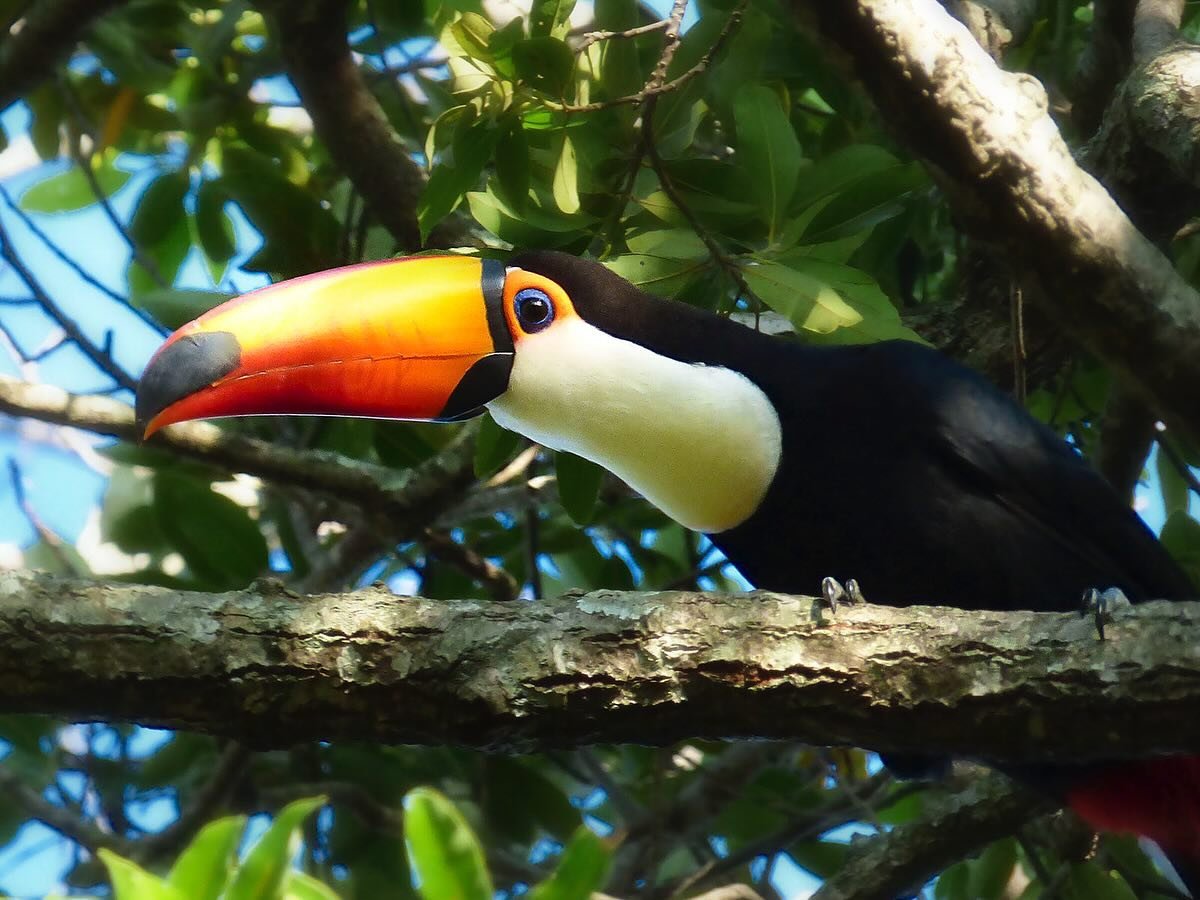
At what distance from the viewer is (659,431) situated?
328 cm

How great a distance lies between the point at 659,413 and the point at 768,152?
619 millimetres

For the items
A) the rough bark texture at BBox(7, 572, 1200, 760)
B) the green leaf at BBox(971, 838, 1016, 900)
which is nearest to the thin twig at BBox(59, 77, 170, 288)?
the rough bark texture at BBox(7, 572, 1200, 760)

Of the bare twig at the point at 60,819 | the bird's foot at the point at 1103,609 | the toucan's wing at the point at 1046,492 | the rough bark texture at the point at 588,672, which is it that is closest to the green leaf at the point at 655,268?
the toucan's wing at the point at 1046,492

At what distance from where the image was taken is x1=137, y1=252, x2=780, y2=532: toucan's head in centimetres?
323

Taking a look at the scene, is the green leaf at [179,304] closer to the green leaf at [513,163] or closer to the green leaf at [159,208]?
the green leaf at [513,163]

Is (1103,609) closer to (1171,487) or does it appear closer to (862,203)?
(862,203)

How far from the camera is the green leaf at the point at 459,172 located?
3.12 metres

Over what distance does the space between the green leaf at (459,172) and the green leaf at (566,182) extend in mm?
167

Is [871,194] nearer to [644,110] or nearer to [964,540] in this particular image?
[644,110]

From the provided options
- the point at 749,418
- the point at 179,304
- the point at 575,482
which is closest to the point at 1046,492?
the point at 749,418

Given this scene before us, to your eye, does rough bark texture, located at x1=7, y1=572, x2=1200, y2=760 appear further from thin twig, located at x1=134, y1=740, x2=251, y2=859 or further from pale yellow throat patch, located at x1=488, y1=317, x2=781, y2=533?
thin twig, located at x1=134, y1=740, x2=251, y2=859

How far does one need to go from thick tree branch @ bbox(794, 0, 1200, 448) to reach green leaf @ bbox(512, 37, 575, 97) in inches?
26.2

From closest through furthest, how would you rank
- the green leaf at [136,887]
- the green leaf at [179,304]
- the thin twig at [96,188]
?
the green leaf at [136,887] → the green leaf at [179,304] → the thin twig at [96,188]

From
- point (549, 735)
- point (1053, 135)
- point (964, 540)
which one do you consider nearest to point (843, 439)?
point (964, 540)
